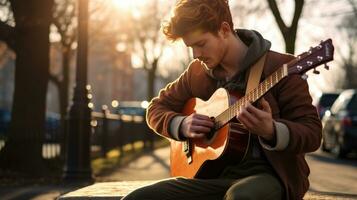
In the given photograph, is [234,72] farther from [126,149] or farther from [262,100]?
[126,149]

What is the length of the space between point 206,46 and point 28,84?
370 inches

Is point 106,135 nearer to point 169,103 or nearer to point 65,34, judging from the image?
point 65,34

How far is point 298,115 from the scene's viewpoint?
146 inches

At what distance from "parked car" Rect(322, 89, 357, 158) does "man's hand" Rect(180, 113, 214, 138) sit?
43.2ft

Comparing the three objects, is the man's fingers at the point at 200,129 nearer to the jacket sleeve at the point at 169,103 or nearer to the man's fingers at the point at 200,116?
the man's fingers at the point at 200,116

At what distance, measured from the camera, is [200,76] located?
4.30m

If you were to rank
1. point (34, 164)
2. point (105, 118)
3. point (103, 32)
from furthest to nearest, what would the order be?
point (103, 32) → point (105, 118) → point (34, 164)

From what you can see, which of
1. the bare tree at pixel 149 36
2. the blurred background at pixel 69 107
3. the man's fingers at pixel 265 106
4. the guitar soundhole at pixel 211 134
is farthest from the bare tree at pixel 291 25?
the bare tree at pixel 149 36

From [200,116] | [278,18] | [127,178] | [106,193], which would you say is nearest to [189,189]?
[200,116]

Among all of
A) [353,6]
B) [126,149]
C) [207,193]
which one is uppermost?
[353,6]

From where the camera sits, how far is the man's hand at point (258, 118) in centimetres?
342

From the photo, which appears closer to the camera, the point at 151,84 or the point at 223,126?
the point at 223,126

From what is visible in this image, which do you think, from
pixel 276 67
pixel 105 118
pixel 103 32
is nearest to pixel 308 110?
pixel 276 67

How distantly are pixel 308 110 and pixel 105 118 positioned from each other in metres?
14.5
